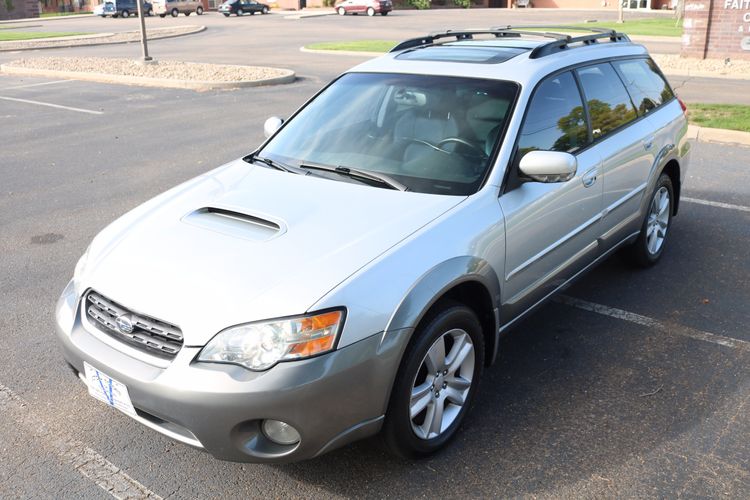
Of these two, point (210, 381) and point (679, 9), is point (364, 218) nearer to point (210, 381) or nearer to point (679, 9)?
point (210, 381)

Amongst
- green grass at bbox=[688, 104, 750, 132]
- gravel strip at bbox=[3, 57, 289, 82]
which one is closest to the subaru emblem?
green grass at bbox=[688, 104, 750, 132]

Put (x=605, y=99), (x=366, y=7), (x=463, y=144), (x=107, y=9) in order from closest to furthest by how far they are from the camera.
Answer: (x=463, y=144) < (x=605, y=99) < (x=366, y=7) < (x=107, y=9)

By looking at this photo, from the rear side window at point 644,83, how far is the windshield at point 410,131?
161cm

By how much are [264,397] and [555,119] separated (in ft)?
8.30

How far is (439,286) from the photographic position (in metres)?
3.12

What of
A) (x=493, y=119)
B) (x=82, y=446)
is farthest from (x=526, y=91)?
(x=82, y=446)

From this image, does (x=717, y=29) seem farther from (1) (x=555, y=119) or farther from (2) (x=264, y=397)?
(2) (x=264, y=397)

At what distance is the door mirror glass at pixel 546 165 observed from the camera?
3.63m

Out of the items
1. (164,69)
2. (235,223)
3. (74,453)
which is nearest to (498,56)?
(235,223)

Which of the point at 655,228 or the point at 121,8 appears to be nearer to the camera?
the point at 655,228

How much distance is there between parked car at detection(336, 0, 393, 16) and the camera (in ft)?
151

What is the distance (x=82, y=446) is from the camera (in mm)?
3473

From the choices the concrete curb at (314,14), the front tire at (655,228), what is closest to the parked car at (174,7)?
the concrete curb at (314,14)

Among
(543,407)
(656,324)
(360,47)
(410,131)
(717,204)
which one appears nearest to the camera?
(543,407)
